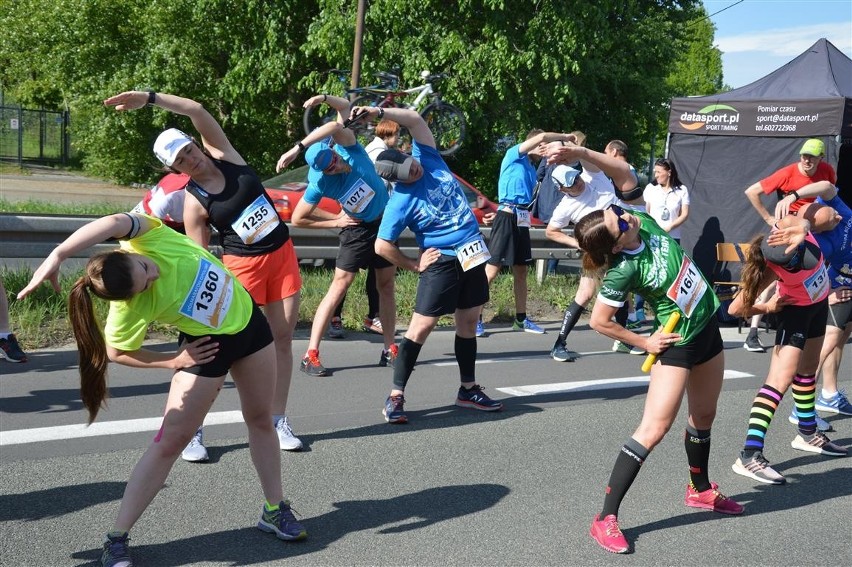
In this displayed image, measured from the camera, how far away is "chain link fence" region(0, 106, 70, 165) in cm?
3347

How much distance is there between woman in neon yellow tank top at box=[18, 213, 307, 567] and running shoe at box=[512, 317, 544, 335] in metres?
6.06

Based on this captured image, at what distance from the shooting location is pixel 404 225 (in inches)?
250

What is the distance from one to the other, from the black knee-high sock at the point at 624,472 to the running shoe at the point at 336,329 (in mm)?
5019

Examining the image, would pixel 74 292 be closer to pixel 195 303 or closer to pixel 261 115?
pixel 195 303

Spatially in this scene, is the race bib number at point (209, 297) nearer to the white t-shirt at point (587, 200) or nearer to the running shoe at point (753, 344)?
the white t-shirt at point (587, 200)

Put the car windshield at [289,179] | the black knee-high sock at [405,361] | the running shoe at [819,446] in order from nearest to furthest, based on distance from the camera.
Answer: the running shoe at [819,446], the black knee-high sock at [405,361], the car windshield at [289,179]

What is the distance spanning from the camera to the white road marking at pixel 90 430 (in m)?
5.74

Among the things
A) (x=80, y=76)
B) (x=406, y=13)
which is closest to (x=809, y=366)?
(x=406, y=13)

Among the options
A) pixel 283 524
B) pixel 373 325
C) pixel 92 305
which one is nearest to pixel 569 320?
pixel 373 325

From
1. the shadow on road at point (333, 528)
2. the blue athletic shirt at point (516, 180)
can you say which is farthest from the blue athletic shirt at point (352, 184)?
the shadow on road at point (333, 528)

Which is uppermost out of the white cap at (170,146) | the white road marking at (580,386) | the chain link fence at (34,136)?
the white cap at (170,146)

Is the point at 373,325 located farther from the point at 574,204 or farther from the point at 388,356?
the point at 574,204

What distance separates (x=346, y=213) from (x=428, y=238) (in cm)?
158

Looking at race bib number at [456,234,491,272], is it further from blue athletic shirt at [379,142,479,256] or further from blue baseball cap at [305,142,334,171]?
blue baseball cap at [305,142,334,171]
